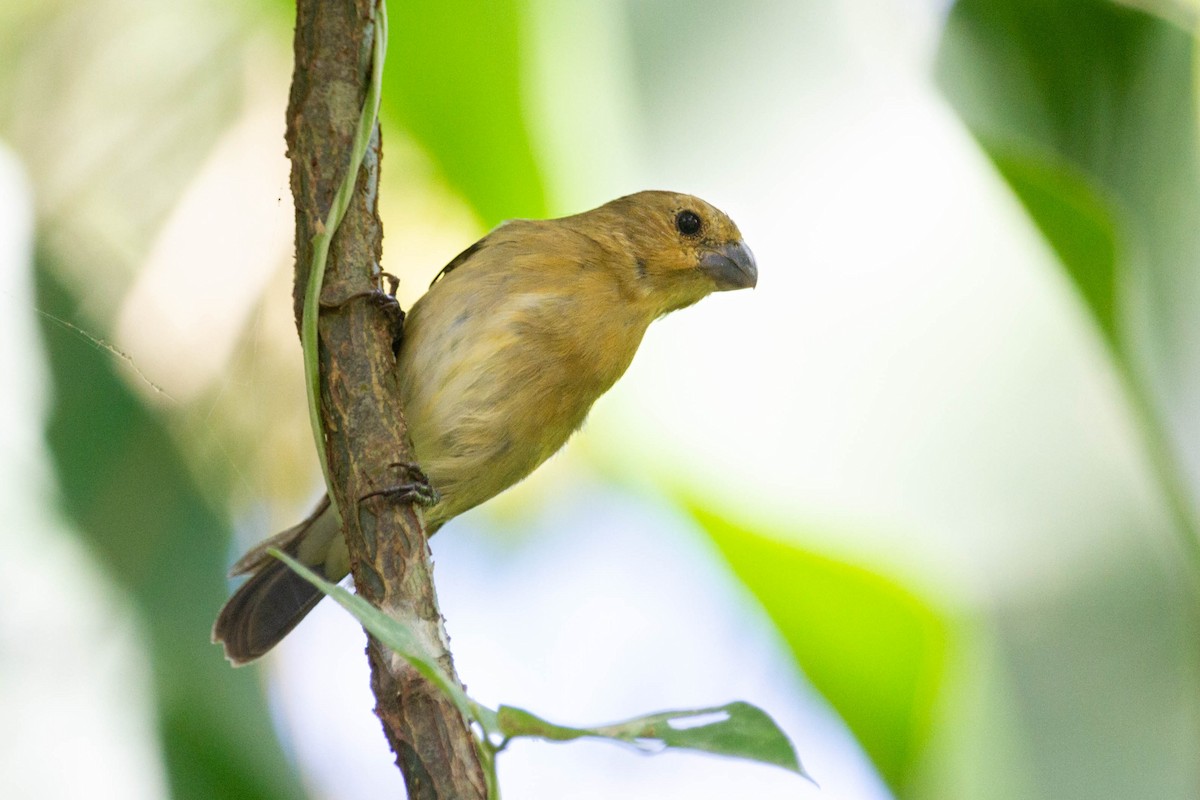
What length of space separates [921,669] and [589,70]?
208 cm

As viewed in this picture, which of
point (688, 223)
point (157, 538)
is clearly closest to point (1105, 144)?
point (688, 223)

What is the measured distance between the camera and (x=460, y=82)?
3363 mm

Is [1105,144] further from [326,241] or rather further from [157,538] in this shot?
[157,538]

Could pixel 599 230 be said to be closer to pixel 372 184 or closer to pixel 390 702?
pixel 372 184

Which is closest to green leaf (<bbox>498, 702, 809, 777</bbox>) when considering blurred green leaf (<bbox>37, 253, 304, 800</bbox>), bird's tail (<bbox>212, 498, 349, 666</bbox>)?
blurred green leaf (<bbox>37, 253, 304, 800</bbox>)

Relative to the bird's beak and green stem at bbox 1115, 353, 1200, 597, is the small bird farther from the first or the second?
green stem at bbox 1115, 353, 1200, 597

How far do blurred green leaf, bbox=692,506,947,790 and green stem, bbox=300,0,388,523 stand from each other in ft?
4.82

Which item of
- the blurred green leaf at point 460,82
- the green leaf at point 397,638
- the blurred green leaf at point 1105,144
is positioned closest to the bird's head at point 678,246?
the blurred green leaf at point 460,82

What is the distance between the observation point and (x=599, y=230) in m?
3.39

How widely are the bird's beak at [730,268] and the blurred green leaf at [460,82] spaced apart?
612 millimetres

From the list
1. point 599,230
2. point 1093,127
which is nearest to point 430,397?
point 599,230

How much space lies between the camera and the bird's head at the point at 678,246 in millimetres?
3443

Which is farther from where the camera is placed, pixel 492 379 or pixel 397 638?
pixel 492 379

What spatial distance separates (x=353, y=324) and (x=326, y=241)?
15 cm
